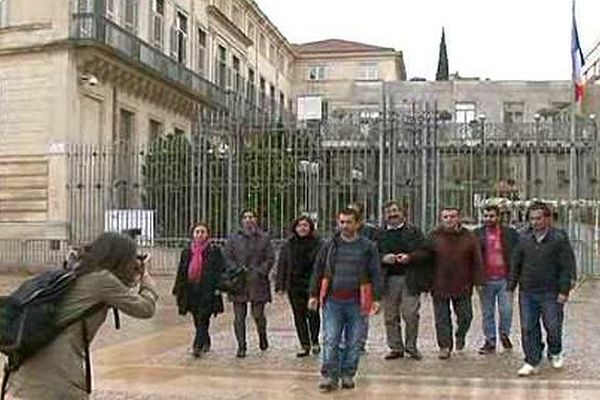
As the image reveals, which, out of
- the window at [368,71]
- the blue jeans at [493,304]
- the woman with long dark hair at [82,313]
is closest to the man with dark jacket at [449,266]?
the blue jeans at [493,304]

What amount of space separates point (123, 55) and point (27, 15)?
3.27 meters

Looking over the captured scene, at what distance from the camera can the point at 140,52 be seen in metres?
35.2

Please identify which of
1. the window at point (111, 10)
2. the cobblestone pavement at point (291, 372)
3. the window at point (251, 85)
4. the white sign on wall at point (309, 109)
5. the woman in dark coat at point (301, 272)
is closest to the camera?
the cobblestone pavement at point (291, 372)

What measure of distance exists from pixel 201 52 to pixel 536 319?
116ft

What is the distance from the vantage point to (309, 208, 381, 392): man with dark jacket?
9.76 m

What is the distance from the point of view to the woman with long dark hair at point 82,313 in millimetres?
4703

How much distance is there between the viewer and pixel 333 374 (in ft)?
31.7

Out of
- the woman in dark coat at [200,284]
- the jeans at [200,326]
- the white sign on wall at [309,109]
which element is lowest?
the jeans at [200,326]

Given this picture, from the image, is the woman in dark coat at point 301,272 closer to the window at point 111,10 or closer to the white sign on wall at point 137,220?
the white sign on wall at point 137,220

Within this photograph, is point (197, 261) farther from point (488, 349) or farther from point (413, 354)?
point (488, 349)

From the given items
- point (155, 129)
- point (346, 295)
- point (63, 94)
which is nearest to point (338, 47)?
point (155, 129)

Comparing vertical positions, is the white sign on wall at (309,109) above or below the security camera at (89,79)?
below

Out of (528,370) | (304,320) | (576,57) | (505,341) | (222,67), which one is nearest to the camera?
(528,370)

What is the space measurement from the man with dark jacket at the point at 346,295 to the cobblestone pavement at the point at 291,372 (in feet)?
0.84
